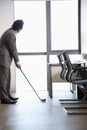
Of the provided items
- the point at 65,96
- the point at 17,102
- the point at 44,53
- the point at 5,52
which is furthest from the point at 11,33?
the point at 44,53

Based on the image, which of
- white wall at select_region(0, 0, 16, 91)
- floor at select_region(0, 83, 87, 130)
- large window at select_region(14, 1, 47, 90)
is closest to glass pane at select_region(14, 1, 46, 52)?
large window at select_region(14, 1, 47, 90)

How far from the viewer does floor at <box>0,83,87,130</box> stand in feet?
12.3

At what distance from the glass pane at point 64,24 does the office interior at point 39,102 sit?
9cm

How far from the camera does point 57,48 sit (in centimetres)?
765

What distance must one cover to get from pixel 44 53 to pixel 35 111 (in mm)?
3014

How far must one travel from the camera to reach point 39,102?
18.4 ft

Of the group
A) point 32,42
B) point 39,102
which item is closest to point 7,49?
point 39,102

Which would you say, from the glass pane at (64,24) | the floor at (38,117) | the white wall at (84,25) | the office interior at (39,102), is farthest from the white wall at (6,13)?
the floor at (38,117)

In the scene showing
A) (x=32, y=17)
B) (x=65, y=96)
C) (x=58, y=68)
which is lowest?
(x=65, y=96)

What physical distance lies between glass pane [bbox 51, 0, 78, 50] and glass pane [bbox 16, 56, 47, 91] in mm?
499

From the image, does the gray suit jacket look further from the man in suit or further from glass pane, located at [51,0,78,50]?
glass pane, located at [51,0,78,50]

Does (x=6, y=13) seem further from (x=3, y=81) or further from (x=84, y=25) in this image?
(x=3, y=81)

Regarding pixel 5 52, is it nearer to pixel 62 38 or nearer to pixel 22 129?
pixel 22 129

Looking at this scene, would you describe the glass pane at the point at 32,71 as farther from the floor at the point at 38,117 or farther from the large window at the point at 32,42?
the floor at the point at 38,117
